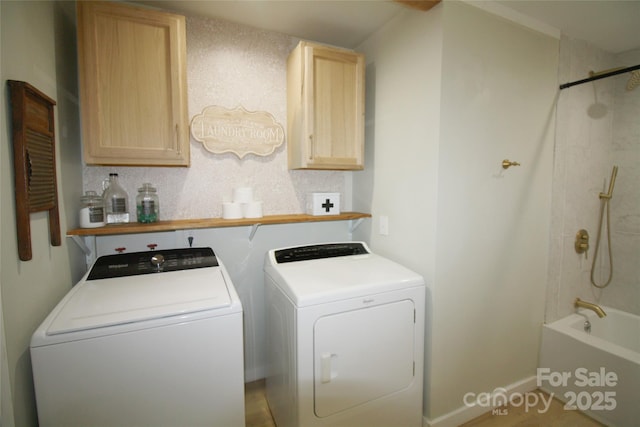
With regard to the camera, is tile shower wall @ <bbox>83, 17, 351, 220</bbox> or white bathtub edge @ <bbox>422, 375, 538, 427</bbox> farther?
tile shower wall @ <bbox>83, 17, 351, 220</bbox>

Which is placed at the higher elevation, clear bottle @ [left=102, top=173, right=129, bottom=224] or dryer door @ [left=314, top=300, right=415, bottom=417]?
clear bottle @ [left=102, top=173, right=129, bottom=224]

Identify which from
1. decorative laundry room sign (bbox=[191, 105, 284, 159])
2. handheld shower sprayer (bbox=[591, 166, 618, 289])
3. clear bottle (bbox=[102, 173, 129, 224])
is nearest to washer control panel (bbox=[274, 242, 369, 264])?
decorative laundry room sign (bbox=[191, 105, 284, 159])

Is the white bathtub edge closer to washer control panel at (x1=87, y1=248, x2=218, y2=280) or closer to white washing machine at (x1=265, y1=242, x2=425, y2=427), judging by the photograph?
white washing machine at (x1=265, y1=242, x2=425, y2=427)

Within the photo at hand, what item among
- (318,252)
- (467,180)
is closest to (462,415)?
(318,252)

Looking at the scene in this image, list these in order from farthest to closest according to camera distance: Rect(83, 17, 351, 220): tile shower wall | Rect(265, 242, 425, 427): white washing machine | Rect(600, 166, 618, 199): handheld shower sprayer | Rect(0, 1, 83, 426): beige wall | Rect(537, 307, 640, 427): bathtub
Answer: Rect(600, 166, 618, 199): handheld shower sprayer, Rect(83, 17, 351, 220): tile shower wall, Rect(537, 307, 640, 427): bathtub, Rect(265, 242, 425, 427): white washing machine, Rect(0, 1, 83, 426): beige wall

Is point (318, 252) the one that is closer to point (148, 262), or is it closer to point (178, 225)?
point (178, 225)

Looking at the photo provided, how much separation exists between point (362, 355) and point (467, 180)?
110 centimetres

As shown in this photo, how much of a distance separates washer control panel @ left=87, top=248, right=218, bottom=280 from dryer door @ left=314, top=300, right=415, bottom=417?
744 millimetres

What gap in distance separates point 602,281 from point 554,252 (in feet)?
2.66

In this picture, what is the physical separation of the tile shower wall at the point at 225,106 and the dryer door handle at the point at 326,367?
3.48ft

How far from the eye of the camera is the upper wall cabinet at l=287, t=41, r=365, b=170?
1.77m

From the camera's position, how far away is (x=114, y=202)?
159 cm

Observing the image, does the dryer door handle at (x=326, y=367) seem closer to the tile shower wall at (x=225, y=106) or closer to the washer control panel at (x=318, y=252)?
the washer control panel at (x=318, y=252)

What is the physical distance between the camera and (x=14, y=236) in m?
0.94
